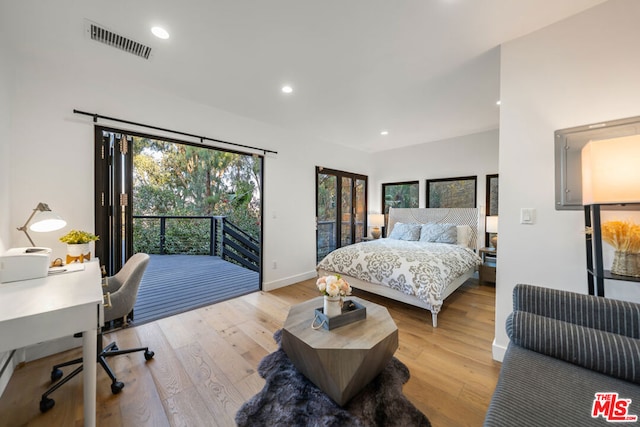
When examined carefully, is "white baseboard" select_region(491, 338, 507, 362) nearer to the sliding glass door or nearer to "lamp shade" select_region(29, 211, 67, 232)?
the sliding glass door

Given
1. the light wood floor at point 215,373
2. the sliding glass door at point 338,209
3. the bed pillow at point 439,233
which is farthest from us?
the sliding glass door at point 338,209

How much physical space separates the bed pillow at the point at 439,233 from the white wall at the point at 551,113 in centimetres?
212

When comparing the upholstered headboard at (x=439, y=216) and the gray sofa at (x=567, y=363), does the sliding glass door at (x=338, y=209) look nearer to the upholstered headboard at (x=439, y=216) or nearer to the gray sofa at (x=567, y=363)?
the upholstered headboard at (x=439, y=216)

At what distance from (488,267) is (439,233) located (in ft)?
2.85

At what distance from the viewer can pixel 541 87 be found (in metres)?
1.79

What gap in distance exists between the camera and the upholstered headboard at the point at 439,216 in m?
4.23

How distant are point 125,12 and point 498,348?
3.77 metres

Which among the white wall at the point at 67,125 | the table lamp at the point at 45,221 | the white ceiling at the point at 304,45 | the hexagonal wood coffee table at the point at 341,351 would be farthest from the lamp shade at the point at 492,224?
the table lamp at the point at 45,221

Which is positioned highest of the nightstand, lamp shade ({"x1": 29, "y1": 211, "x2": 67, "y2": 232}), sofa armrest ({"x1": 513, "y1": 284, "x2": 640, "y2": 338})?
lamp shade ({"x1": 29, "y1": 211, "x2": 67, "y2": 232})

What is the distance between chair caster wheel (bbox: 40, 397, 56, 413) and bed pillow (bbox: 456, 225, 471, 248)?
4.86 m

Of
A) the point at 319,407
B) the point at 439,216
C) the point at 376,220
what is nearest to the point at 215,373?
the point at 319,407

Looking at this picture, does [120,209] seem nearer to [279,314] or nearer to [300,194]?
[279,314]

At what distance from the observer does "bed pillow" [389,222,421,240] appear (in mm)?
4391

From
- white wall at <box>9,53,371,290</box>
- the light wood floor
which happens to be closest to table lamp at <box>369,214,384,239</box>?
the light wood floor
